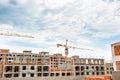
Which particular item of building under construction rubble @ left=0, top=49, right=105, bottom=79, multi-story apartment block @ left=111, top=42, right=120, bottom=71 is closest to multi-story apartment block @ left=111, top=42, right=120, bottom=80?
multi-story apartment block @ left=111, top=42, right=120, bottom=71

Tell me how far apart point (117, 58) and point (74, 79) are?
27515mm

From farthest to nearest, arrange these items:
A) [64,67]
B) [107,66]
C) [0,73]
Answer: [107,66] → [64,67] → [0,73]

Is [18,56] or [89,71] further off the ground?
[18,56]

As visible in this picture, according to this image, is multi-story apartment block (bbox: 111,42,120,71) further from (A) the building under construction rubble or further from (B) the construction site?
(A) the building under construction rubble

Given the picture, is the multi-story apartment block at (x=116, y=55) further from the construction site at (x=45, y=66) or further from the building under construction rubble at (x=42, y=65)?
the building under construction rubble at (x=42, y=65)

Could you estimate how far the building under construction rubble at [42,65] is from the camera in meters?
82.2

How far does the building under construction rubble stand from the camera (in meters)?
82.2

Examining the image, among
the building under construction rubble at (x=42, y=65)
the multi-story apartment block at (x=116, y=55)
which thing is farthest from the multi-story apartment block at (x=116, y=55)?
the building under construction rubble at (x=42, y=65)

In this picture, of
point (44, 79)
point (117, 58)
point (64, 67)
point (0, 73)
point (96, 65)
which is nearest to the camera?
point (117, 58)

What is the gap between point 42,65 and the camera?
87438 mm

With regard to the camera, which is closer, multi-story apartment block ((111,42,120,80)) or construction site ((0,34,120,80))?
multi-story apartment block ((111,42,120,80))

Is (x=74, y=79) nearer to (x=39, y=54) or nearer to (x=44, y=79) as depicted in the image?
(x=44, y=79)

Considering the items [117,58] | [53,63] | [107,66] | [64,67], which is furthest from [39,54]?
[117,58]

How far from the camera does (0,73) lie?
7906 cm
